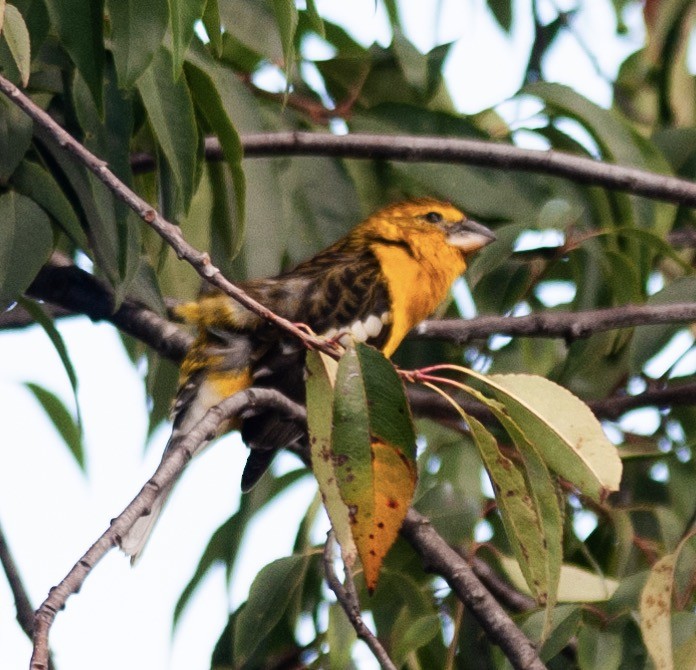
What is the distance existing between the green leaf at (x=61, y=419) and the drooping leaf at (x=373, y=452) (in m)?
2.21

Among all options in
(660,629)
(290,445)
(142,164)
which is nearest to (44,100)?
(142,164)

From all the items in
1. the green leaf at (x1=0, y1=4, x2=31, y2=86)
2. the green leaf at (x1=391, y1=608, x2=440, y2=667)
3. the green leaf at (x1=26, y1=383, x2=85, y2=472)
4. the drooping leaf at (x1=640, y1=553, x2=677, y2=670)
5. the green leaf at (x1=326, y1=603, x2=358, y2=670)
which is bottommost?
the drooping leaf at (x1=640, y1=553, x2=677, y2=670)

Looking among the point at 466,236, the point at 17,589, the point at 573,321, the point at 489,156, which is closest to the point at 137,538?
the point at 17,589

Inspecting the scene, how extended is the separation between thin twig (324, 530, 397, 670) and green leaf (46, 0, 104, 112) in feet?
2.95

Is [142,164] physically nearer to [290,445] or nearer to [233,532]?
[290,445]

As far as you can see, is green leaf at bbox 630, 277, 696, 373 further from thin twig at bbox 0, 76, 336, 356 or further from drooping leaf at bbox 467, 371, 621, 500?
thin twig at bbox 0, 76, 336, 356

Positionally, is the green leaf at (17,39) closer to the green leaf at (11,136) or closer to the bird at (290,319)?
the green leaf at (11,136)

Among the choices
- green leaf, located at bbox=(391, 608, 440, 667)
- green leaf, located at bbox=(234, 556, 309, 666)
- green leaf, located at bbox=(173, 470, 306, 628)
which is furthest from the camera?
green leaf, located at bbox=(173, 470, 306, 628)

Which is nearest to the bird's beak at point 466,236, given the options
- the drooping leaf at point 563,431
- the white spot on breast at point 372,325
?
the white spot on breast at point 372,325

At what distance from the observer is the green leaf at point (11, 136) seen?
2.40m

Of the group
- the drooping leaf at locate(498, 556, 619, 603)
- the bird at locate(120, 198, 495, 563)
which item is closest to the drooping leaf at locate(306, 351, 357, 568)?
the bird at locate(120, 198, 495, 563)

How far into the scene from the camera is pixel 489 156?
323cm

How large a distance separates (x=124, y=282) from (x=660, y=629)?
3.75 ft

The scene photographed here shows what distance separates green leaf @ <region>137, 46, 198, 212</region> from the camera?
2342 millimetres
